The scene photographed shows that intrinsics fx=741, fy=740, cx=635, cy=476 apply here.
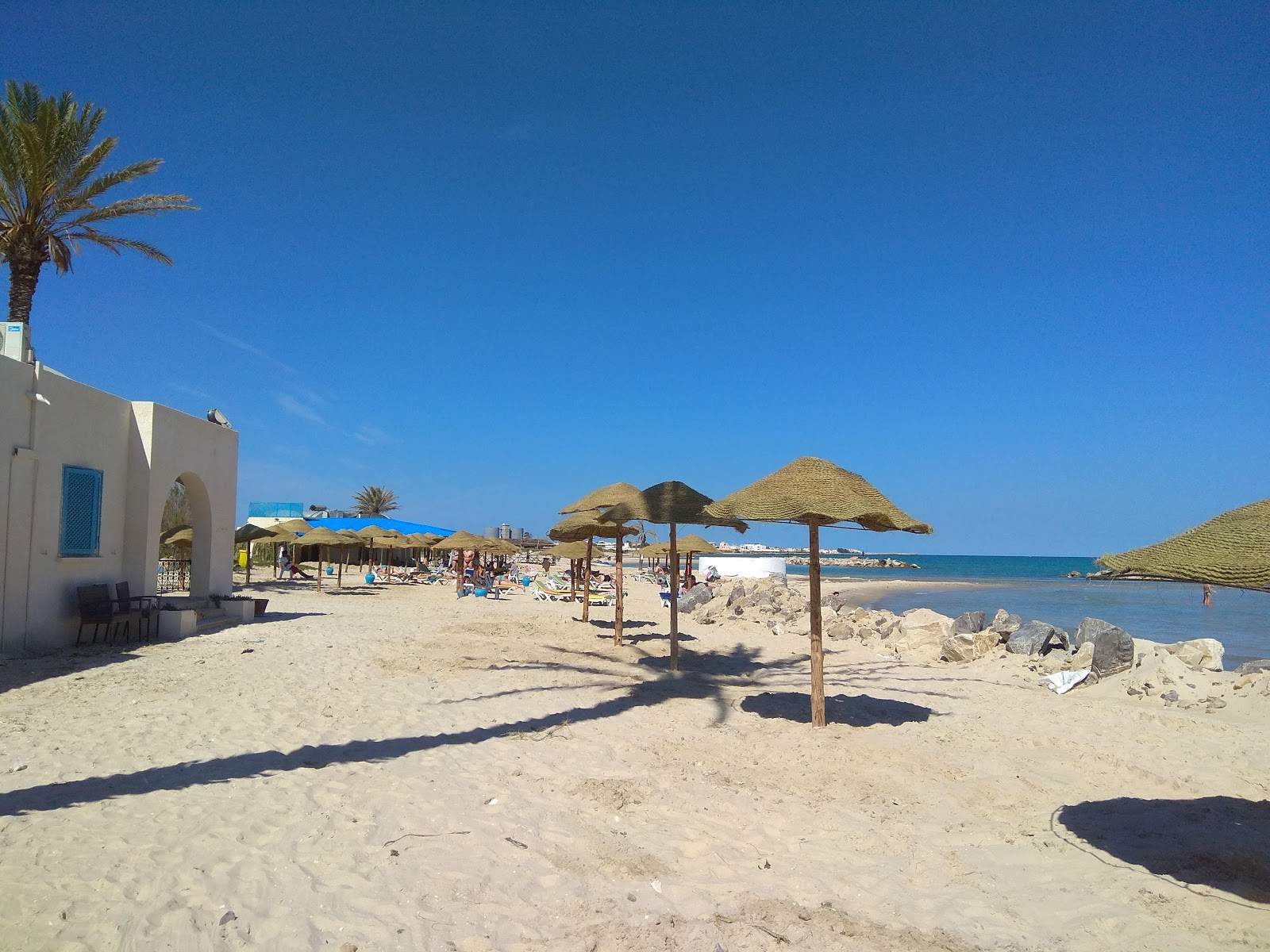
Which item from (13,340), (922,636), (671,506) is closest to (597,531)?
(671,506)

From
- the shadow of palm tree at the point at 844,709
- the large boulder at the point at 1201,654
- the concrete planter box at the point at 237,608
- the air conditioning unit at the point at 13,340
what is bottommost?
the shadow of palm tree at the point at 844,709

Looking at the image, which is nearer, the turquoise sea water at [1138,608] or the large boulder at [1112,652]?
the large boulder at [1112,652]

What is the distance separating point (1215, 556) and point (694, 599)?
18.0 metres

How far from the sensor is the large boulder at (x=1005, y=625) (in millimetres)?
13320

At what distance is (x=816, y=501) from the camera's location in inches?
273

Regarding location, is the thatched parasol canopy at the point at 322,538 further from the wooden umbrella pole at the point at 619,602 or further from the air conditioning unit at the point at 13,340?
the air conditioning unit at the point at 13,340

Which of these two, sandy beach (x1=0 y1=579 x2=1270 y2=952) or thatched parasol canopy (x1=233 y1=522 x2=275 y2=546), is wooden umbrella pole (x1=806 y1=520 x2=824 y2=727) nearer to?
sandy beach (x1=0 y1=579 x2=1270 y2=952)

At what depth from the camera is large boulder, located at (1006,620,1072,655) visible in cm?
1191

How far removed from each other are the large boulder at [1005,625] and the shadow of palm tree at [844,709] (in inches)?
210

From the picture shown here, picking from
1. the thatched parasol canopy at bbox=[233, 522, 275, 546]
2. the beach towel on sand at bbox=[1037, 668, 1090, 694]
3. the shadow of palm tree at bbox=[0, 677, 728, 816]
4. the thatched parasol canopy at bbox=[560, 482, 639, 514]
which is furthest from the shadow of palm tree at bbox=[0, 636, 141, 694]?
the beach towel on sand at bbox=[1037, 668, 1090, 694]

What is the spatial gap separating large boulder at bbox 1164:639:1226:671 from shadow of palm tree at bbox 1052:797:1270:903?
5490mm

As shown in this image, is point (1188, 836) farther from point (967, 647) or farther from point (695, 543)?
point (695, 543)

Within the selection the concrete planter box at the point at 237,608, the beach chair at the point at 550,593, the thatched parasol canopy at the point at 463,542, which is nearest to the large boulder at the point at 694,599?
the beach chair at the point at 550,593

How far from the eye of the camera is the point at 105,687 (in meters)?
7.79
